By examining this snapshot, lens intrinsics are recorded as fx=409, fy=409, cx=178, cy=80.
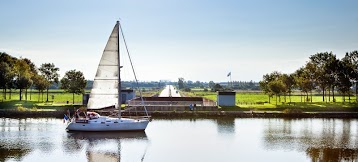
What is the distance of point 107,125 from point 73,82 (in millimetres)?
30129

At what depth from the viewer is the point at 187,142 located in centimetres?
4203

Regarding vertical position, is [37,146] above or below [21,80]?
below

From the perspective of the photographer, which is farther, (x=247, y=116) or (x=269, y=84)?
(x=269, y=84)

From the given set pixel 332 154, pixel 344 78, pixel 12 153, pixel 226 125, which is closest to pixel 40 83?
pixel 226 125

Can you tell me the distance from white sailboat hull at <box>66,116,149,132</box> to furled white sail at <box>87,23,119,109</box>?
2719mm

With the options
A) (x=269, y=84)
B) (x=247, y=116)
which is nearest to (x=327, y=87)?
(x=269, y=84)

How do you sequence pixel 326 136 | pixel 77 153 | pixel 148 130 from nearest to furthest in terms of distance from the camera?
pixel 77 153 → pixel 326 136 → pixel 148 130

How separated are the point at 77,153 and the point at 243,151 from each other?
15.0m

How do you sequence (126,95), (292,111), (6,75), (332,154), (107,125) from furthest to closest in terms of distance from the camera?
(126,95) < (6,75) < (292,111) < (107,125) < (332,154)

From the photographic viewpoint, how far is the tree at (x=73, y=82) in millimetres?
75688

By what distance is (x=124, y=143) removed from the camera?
136 ft

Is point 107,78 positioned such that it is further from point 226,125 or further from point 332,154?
point 332,154

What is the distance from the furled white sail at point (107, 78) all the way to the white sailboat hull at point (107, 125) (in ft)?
8.92

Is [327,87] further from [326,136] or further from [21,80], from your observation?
[21,80]
